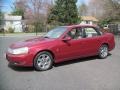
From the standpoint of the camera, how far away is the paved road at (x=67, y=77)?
6148mm

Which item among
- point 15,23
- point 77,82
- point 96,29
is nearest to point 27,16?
point 15,23

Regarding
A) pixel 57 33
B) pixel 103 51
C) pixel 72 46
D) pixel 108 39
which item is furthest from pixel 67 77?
pixel 108 39

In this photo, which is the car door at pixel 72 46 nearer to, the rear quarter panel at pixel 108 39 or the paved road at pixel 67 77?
the paved road at pixel 67 77

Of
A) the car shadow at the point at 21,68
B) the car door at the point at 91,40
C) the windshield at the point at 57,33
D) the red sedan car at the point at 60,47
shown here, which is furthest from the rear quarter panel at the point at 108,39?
the car shadow at the point at 21,68

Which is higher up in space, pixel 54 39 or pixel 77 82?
pixel 54 39

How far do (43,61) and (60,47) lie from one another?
0.84m

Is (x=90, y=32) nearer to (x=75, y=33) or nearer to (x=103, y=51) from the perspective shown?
(x=75, y=33)

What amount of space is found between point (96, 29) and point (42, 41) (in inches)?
113

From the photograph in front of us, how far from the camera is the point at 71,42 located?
8.75 m

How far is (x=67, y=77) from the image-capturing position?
23.0 feet

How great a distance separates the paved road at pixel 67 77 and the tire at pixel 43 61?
207 mm

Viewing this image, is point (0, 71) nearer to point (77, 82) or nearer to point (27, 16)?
point (77, 82)

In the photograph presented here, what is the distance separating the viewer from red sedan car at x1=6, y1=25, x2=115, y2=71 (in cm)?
779

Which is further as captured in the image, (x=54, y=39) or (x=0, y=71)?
(x=54, y=39)
